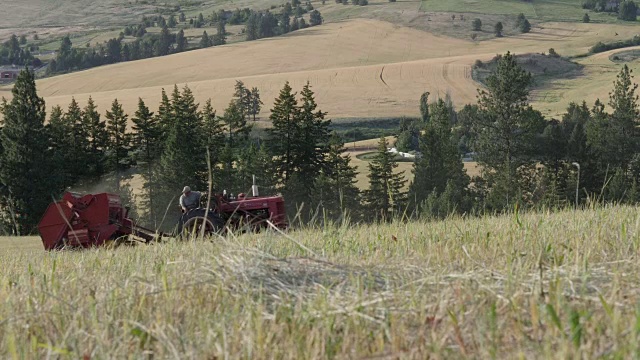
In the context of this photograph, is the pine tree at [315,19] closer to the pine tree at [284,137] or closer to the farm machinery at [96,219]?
the pine tree at [284,137]

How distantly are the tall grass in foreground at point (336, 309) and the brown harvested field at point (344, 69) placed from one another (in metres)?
117

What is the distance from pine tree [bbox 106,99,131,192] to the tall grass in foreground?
6048 cm

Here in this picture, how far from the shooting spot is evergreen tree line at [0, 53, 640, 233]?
5588cm

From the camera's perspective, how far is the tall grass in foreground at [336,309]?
3.06m

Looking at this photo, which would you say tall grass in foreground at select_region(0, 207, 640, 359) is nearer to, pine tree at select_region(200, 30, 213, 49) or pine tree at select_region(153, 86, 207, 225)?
pine tree at select_region(153, 86, 207, 225)

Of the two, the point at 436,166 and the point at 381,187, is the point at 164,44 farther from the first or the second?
the point at 381,187

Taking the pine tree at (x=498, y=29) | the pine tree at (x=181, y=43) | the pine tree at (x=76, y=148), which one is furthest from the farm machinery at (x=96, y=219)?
the pine tree at (x=181, y=43)

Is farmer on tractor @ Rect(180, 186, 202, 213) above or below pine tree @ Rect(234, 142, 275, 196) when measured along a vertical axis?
above

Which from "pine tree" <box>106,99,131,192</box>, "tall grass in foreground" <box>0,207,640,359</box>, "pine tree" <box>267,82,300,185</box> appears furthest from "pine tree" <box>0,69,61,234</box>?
"tall grass in foreground" <box>0,207,640,359</box>

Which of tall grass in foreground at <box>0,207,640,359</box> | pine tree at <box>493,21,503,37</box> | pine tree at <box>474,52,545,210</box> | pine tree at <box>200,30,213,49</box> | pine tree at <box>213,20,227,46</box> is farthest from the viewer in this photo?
pine tree at <box>213,20,227,46</box>

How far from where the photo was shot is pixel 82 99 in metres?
127

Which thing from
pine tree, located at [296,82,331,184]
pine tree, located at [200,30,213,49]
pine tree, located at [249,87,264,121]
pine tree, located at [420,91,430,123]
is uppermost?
pine tree, located at [200,30,213,49]

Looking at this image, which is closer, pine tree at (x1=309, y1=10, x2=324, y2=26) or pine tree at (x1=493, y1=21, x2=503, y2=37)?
pine tree at (x1=493, y1=21, x2=503, y2=37)

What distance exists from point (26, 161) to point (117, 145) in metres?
10.2
